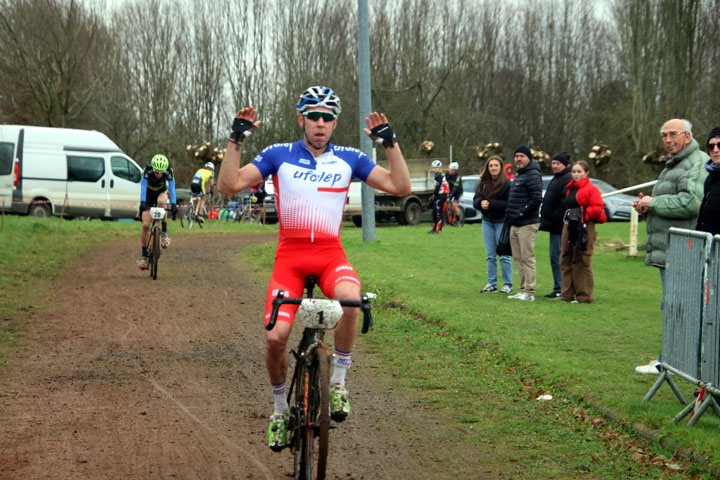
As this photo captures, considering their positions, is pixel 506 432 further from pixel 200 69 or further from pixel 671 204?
pixel 200 69

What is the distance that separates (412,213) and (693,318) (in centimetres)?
2749

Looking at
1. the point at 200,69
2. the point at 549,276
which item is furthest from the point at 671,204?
the point at 200,69

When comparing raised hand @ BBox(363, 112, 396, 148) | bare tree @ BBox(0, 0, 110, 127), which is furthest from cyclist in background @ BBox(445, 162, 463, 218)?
raised hand @ BBox(363, 112, 396, 148)

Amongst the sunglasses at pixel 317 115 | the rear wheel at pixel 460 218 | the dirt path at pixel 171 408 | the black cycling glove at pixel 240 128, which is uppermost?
the sunglasses at pixel 317 115

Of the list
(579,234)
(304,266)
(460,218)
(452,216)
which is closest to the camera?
(304,266)

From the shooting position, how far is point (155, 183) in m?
16.1

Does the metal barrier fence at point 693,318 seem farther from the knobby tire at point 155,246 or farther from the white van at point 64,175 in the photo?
the white van at point 64,175

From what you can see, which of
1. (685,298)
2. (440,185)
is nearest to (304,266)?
(685,298)

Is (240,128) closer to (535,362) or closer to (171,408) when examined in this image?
(171,408)

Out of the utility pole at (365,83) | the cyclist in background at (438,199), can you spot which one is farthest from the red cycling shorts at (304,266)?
the cyclist in background at (438,199)

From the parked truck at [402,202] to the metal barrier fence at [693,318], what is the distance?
82.5ft

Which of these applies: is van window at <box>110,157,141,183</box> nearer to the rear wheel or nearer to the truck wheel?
the truck wheel

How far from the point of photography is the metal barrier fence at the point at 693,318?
6336 millimetres

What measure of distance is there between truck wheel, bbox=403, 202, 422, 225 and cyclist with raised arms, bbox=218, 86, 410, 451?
28.0 meters
